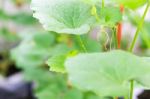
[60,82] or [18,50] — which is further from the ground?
[18,50]

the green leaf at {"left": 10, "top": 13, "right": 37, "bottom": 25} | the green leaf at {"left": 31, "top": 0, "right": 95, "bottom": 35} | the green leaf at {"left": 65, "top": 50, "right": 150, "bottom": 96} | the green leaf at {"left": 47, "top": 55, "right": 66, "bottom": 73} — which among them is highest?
the green leaf at {"left": 10, "top": 13, "right": 37, "bottom": 25}

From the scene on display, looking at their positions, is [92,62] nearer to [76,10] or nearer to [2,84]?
[76,10]

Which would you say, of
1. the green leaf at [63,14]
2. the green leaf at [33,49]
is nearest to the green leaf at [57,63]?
the green leaf at [63,14]

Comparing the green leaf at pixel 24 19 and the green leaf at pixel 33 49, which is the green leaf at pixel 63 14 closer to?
the green leaf at pixel 33 49

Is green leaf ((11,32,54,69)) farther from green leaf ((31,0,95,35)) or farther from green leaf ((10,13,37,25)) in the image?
green leaf ((31,0,95,35))

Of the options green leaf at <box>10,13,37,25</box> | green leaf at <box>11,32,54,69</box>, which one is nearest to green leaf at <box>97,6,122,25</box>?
green leaf at <box>11,32,54,69</box>

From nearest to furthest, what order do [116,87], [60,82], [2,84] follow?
1. [116,87]
2. [60,82]
3. [2,84]

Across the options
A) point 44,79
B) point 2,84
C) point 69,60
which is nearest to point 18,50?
point 44,79
